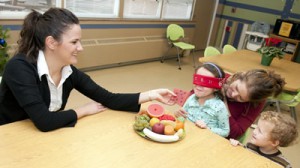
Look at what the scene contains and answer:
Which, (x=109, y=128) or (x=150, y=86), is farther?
(x=150, y=86)

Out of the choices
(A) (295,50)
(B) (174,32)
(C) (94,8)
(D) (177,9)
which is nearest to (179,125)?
(C) (94,8)

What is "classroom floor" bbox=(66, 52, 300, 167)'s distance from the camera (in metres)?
3.87

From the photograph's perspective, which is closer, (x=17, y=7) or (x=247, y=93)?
(x=247, y=93)

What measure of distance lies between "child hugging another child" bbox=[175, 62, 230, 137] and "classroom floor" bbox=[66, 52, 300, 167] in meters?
1.82

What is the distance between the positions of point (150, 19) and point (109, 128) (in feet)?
→ 12.7

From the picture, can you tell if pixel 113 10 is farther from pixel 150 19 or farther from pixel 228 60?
pixel 228 60

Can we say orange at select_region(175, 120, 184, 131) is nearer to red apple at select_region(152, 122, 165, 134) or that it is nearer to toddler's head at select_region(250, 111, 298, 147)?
red apple at select_region(152, 122, 165, 134)

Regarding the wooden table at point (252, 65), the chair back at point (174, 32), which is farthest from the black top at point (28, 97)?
the chair back at point (174, 32)

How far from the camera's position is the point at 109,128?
53.8 inches

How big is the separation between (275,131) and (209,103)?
15.4 inches

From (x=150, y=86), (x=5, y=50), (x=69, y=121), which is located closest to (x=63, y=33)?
(x=69, y=121)

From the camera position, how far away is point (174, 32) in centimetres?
521

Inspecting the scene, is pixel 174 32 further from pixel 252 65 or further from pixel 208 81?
pixel 208 81

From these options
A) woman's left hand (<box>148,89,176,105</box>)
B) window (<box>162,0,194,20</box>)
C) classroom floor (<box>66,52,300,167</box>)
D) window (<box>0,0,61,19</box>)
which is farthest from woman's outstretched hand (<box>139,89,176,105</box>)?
window (<box>162,0,194,20</box>)
